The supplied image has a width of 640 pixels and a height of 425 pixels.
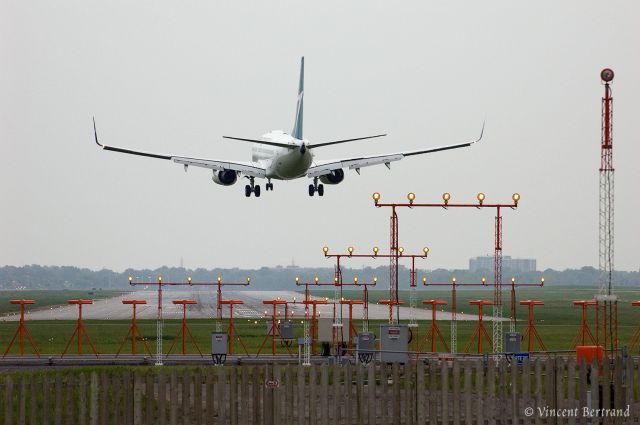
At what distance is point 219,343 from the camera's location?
2190 inches

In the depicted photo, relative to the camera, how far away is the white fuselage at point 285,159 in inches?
3211

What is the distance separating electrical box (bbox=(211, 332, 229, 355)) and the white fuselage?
27884 mm

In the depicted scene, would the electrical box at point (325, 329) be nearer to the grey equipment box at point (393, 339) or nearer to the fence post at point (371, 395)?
the grey equipment box at point (393, 339)

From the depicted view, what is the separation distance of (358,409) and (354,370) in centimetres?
156

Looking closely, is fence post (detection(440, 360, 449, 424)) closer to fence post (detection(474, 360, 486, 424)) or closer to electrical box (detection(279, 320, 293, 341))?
fence post (detection(474, 360, 486, 424))

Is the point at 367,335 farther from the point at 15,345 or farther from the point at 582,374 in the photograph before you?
the point at 15,345

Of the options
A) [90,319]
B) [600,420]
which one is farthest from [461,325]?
[600,420]

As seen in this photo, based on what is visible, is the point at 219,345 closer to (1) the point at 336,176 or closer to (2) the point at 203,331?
(1) the point at 336,176

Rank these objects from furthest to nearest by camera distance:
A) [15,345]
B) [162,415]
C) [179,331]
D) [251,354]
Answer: [179,331], [15,345], [251,354], [162,415]

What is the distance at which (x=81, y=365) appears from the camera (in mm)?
55688

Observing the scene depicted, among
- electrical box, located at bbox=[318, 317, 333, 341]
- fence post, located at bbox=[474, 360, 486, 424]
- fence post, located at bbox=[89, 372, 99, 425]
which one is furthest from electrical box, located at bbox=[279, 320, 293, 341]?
fence post, located at bbox=[89, 372, 99, 425]

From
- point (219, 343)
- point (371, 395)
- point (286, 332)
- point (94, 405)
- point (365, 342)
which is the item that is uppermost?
point (371, 395)

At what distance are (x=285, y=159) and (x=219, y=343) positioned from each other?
29.4m

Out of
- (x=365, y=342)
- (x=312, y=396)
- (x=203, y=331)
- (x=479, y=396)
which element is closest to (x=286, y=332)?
(x=365, y=342)
